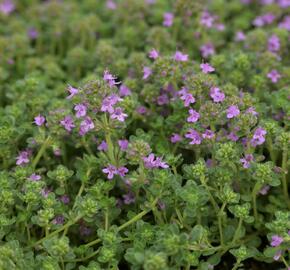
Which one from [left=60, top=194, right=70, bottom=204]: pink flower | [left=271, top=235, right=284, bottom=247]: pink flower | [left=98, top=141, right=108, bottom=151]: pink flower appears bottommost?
[left=60, top=194, right=70, bottom=204]: pink flower

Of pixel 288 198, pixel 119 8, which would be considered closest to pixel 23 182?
pixel 288 198

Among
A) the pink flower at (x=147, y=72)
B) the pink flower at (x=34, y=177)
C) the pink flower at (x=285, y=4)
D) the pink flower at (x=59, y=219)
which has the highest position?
the pink flower at (x=147, y=72)

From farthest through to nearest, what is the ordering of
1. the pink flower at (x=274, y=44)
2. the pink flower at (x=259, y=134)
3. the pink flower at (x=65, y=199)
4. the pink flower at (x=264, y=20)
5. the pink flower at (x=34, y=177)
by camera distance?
the pink flower at (x=264, y=20) → the pink flower at (x=274, y=44) → the pink flower at (x=65, y=199) → the pink flower at (x=34, y=177) → the pink flower at (x=259, y=134)

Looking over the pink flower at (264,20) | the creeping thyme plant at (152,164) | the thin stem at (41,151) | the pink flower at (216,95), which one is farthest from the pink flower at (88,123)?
the pink flower at (264,20)

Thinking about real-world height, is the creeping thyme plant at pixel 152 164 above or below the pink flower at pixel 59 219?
above

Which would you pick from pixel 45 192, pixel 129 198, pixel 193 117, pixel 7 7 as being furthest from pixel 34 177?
pixel 7 7

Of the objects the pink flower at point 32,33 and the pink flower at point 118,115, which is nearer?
the pink flower at point 118,115

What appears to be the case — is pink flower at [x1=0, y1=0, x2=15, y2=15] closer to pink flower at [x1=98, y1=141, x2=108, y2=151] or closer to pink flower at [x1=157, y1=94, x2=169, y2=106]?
pink flower at [x1=157, y1=94, x2=169, y2=106]

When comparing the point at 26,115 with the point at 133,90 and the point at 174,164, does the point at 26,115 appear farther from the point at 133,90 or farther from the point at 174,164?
the point at 174,164

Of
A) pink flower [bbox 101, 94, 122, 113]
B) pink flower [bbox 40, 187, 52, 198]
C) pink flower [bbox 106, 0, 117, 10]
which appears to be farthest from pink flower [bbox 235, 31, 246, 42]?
pink flower [bbox 40, 187, 52, 198]

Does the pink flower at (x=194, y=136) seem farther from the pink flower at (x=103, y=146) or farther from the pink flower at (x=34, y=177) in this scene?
the pink flower at (x=34, y=177)
